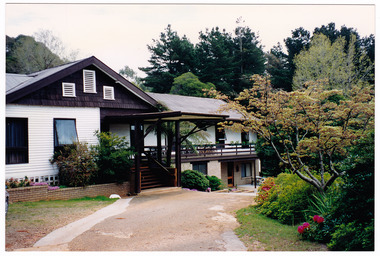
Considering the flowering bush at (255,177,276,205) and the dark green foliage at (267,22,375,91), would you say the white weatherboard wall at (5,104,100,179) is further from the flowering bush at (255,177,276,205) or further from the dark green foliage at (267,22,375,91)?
the dark green foliage at (267,22,375,91)

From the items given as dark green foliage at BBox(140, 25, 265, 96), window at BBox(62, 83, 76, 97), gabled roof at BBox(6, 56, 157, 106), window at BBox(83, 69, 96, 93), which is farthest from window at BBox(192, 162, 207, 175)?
dark green foliage at BBox(140, 25, 265, 96)

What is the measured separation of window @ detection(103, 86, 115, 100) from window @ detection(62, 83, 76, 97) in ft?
5.66

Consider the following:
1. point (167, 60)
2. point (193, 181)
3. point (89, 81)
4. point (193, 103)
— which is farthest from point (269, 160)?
point (167, 60)

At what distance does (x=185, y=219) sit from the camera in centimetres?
959

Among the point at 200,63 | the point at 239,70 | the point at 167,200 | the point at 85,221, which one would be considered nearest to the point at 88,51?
the point at 200,63

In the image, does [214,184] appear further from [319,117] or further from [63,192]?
[319,117]

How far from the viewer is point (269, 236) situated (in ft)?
25.1

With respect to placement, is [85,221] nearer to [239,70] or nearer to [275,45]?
[239,70]

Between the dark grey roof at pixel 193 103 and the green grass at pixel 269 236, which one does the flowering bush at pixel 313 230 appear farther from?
the dark grey roof at pixel 193 103

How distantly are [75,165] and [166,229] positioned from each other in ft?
23.2

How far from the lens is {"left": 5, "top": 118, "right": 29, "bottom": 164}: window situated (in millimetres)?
13109

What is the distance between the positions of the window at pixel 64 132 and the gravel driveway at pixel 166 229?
4688mm

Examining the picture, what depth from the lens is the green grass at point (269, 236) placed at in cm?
691

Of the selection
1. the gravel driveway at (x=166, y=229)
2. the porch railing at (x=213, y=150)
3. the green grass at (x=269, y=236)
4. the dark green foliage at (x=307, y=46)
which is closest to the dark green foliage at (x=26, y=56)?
the porch railing at (x=213, y=150)
